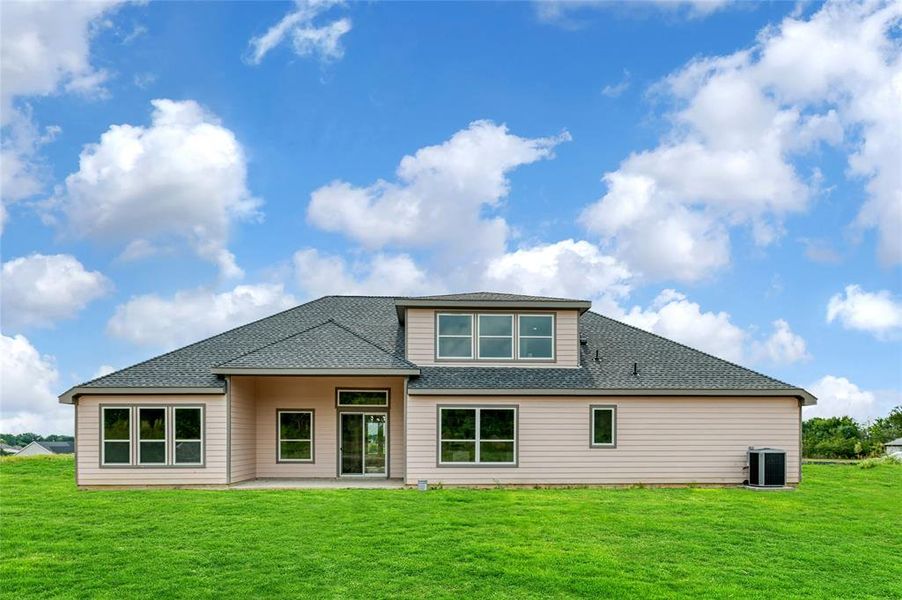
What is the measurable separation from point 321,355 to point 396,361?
1.97 m

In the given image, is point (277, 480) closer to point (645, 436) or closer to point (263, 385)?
point (263, 385)

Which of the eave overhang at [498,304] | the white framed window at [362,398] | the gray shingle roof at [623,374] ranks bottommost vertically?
the white framed window at [362,398]

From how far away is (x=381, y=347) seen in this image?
2138 cm

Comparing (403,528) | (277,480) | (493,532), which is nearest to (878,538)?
(493,532)

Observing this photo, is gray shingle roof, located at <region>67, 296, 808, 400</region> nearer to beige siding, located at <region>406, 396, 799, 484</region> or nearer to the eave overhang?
beige siding, located at <region>406, 396, 799, 484</region>

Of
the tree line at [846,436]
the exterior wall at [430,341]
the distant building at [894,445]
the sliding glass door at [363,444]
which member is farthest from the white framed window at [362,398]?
the distant building at [894,445]

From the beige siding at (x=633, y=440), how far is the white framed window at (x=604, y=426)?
0.42 feet

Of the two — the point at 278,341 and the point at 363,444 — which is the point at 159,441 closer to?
the point at 278,341

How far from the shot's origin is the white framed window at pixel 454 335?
2002 cm

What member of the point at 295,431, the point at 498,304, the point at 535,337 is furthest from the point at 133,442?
the point at 535,337

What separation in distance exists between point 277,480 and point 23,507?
6207mm

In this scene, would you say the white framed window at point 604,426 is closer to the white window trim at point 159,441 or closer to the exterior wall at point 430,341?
the exterior wall at point 430,341

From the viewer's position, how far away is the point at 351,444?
69.3ft

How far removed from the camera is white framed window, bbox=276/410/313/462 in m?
21.1
